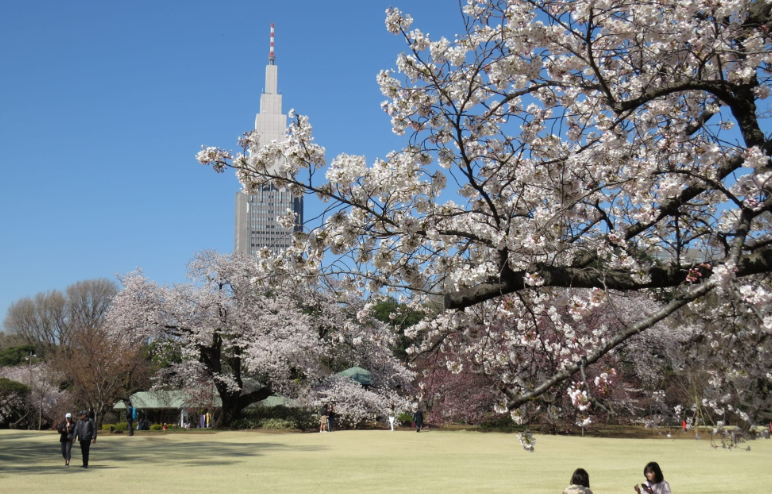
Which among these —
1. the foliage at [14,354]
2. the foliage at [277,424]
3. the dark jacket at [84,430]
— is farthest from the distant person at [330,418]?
the foliage at [14,354]

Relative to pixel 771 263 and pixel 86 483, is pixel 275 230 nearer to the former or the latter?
pixel 771 263

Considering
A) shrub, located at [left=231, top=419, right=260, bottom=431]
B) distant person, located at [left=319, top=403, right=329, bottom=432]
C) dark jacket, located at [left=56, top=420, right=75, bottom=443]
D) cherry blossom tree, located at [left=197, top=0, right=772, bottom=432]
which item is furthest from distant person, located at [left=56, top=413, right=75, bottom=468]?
shrub, located at [left=231, top=419, right=260, bottom=431]

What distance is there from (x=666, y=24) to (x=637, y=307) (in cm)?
2163

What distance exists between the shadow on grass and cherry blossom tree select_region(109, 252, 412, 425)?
4.87 m

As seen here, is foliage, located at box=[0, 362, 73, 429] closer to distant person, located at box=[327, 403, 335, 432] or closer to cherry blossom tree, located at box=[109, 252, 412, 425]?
cherry blossom tree, located at box=[109, 252, 412, 425]

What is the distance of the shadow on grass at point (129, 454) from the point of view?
12688 mm

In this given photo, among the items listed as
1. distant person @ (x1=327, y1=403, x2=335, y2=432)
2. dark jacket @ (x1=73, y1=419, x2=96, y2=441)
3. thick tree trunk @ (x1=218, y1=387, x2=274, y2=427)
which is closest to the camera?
dark jacket @ (x1=73, y1=419, x2=96, y2=441)

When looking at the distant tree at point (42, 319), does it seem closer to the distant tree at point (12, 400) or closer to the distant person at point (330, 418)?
the distant tree at point (12, 400)

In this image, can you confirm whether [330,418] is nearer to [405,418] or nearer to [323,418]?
[323,418]

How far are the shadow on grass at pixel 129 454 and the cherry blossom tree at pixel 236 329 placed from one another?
192 inches

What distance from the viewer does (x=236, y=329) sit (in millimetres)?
24609

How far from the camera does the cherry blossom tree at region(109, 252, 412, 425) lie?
948 inches

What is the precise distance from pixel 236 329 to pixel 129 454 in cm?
943

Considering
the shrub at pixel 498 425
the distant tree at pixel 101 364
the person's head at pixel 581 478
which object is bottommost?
the shrub at pixel 498 425
